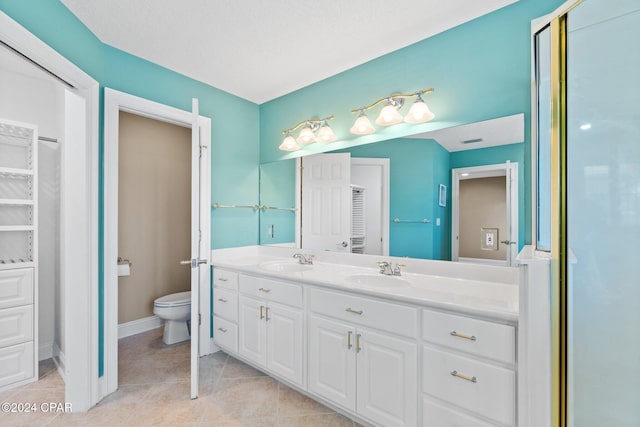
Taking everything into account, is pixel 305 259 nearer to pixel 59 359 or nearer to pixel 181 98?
pixel 181 98

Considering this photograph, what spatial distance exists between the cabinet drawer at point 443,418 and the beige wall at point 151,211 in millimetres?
3022

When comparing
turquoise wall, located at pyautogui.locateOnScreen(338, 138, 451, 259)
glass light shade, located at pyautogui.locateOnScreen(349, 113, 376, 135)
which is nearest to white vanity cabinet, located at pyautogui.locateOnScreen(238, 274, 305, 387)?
turquoise wall, located at pyautogui.locateOnScreen(338, 138, 451, 259)

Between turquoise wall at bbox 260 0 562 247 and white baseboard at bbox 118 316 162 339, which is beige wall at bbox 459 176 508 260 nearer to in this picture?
turquoise wall at bbox 260 0 562 247

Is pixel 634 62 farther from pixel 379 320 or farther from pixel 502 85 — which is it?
pixel 379 320

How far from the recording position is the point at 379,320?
4.92 ft

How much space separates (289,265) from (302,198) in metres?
0.64

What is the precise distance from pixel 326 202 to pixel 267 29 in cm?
133

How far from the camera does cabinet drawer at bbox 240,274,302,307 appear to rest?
188cm

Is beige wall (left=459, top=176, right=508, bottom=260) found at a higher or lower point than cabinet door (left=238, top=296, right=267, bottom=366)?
higher

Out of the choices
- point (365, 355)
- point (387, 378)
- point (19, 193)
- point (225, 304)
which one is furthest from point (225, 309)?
point (19, 193)

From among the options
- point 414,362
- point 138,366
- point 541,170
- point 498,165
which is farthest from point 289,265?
point 541,170

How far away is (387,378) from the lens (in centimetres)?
146

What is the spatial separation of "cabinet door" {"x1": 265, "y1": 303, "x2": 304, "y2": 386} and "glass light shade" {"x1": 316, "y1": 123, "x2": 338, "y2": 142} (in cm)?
137

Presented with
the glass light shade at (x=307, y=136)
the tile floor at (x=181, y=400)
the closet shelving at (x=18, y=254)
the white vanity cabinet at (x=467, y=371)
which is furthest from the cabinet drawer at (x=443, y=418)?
the closet shelving at (x=18, y=254)
